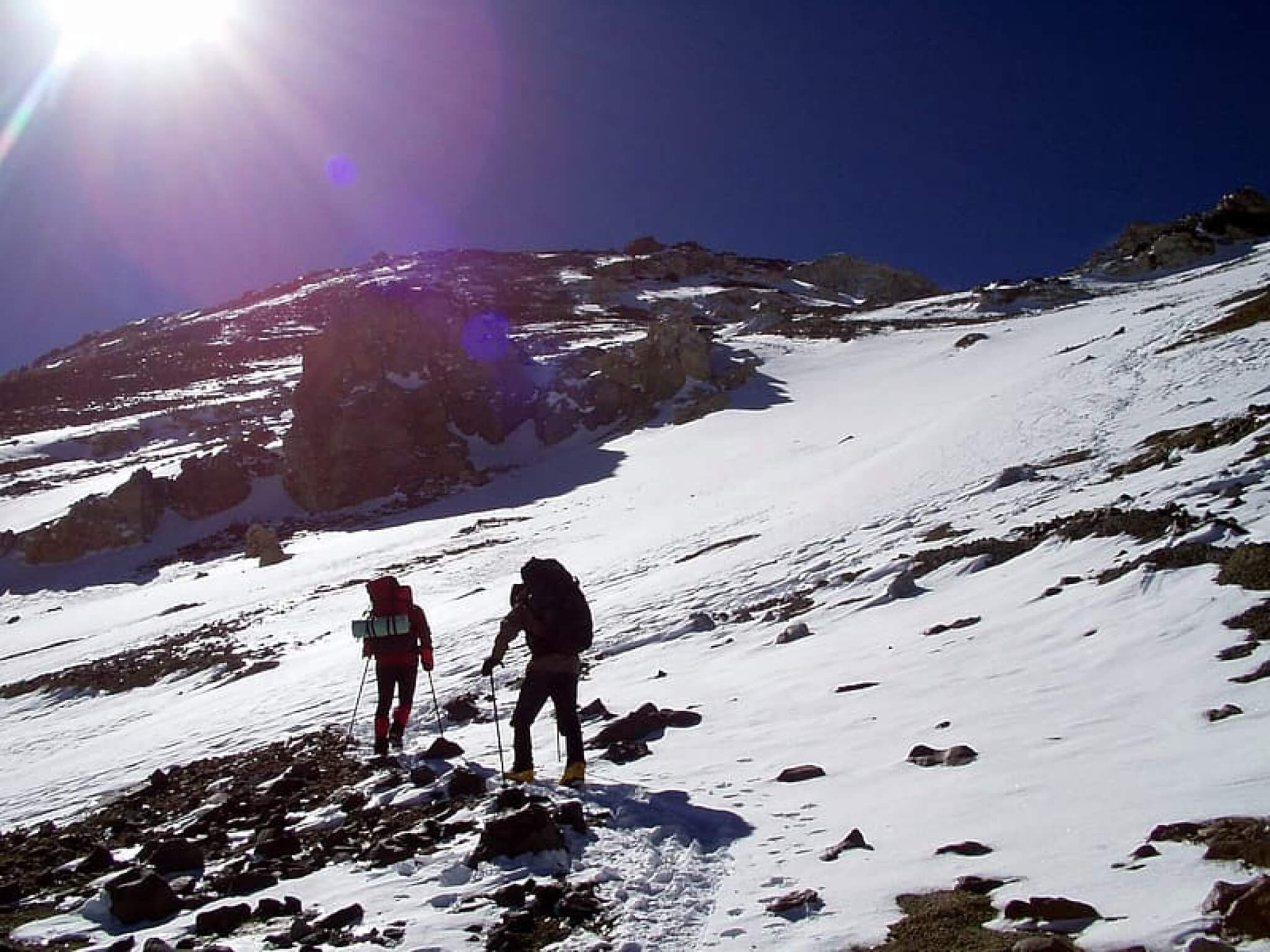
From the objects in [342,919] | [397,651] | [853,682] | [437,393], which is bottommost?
[853,682]

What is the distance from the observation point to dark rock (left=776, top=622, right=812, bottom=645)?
11.4 m

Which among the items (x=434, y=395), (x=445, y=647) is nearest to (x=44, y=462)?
(x=434, y=395)

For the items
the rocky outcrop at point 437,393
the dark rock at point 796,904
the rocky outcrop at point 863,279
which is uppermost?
the rocky outcrop at point 863,279

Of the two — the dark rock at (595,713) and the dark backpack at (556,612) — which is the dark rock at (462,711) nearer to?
the dark rock at (595,713)

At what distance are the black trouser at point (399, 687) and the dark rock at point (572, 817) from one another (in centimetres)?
406

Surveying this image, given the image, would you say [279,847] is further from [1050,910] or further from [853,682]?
[853,682]

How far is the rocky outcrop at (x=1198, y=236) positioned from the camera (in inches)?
3027

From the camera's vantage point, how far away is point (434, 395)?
56.3 m

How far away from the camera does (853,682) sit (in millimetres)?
8922

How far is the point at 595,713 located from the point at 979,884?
6078 mm

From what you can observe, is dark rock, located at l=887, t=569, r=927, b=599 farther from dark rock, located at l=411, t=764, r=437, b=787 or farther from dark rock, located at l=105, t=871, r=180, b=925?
dark rock, located at l=105, t=871, r=180, b=925

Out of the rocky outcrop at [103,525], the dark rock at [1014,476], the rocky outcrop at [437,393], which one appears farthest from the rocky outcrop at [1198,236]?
the rocky outcrop at [103,525]

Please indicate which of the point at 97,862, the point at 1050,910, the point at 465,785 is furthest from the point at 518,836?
the point at 97,862

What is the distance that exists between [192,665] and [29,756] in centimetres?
490
